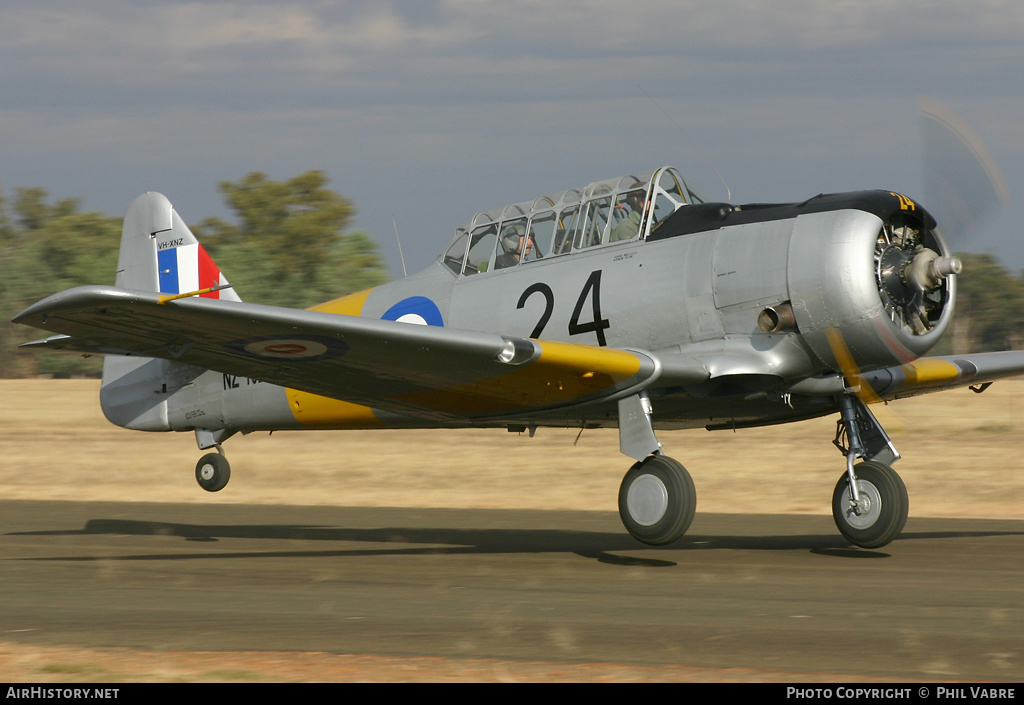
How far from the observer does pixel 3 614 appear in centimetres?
663

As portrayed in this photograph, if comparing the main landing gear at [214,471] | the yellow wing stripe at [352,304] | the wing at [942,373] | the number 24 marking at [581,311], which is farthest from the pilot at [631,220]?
the main landing gear at [214,471]

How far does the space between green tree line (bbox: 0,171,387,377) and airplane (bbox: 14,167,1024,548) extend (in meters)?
42.0

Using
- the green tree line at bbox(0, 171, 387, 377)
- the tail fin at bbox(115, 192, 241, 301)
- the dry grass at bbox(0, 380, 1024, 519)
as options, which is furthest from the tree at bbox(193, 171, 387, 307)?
the tail fin at bbox(115, 192, 241, 301)

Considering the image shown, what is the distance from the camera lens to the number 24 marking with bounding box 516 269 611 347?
920 centimetres

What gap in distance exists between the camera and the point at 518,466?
63.8 feet

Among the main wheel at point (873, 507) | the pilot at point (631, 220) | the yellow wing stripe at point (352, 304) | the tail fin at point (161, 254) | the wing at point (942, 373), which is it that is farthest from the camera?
the tail fin at point (161, 254)

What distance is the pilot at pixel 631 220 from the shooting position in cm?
933

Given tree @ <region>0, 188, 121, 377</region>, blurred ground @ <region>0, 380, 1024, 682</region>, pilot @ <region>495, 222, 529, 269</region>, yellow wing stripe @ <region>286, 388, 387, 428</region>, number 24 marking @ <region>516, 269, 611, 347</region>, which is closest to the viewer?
number 24 marking @ <region>516, 269, 611, 347</region>

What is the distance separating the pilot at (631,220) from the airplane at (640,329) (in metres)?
0.02

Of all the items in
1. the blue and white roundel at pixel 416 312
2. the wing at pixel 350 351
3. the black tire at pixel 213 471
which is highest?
the blue and white roundel at pixel 416 312

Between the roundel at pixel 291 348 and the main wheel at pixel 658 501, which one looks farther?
the main wheel at pixel 658 501

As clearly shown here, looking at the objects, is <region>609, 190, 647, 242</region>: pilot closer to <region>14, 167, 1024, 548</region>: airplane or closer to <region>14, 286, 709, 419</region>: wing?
<region>14, 167, 1024, 548</region>: airplane

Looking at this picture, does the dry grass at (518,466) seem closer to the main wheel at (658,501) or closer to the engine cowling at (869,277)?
the engine cowling at (869,277)
